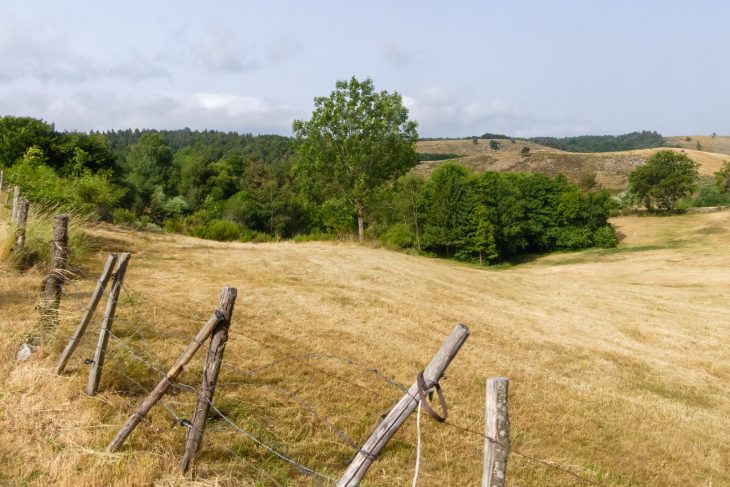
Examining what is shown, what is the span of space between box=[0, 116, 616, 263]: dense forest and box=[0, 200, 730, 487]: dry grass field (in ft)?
59.6

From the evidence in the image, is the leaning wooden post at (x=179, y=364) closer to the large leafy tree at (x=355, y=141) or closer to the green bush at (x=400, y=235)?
the large leafy tree at (x=355, y=141)

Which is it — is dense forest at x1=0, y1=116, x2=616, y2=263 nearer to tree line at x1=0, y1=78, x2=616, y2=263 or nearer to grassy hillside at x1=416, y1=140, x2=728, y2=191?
tree line at x1=0, y1=78, x2=616, y2=263

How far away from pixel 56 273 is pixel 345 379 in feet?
14.7

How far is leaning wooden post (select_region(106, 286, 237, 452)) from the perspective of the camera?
13.4ft

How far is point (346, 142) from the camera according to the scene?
33.2 m

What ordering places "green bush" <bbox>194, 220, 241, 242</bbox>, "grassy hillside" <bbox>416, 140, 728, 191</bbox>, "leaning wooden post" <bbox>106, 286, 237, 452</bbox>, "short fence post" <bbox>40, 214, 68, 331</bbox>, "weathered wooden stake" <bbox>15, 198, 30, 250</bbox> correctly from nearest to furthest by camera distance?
1. "leaning wooden post" <bbox>106, 286, 237, 452</bbox>
2. "short fence post" <bbox>40, 214, 68, 331</bbox>
3. "weathered wooden stake" <bbox>15, 198, 30, 250</bbox>
4. "green bush" <bbox>194, 220, 241, 242</bbox>
5. "grassy hillside" <bbox>416, 140, 728, 191</bbox>

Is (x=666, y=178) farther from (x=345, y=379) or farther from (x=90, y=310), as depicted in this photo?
(x=90, y=310)

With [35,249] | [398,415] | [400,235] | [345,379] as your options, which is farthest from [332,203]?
[398,415]

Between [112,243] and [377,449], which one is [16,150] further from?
[377,449]

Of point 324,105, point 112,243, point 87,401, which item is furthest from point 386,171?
point 87,401

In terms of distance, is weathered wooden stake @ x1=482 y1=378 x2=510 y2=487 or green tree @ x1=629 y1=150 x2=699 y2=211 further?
green tree @ x1=629 y1=150 x2=699 y2=211

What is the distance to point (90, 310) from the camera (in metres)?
5.73

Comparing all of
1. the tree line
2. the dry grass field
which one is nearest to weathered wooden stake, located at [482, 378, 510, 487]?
the dry grass field

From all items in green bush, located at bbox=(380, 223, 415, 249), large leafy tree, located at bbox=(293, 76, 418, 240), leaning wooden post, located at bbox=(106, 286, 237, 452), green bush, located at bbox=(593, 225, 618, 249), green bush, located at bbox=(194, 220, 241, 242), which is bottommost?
green bush, located at bbox=(593, 225, 618, 249)
